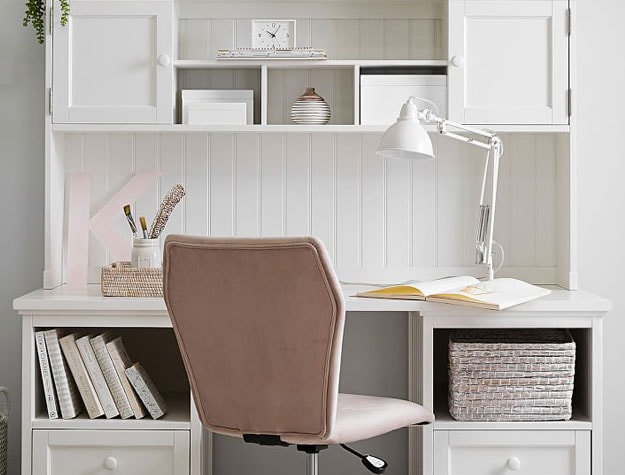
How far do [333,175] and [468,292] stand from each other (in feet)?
2.49

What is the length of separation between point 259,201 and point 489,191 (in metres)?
0.78

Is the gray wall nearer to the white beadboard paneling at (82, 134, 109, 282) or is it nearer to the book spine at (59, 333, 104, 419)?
the white beadboard paneling at (82, 134, 109, 282)

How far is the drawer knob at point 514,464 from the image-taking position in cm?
249

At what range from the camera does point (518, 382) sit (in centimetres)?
250

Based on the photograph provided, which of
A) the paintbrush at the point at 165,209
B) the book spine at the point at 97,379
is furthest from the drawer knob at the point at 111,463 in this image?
the paintbrush at the point at 165,209

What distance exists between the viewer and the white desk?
98.2 inches

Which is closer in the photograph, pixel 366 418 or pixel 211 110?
pixel 366 418

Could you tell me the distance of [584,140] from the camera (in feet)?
10.0

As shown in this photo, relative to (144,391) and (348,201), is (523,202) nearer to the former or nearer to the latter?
(348,201)

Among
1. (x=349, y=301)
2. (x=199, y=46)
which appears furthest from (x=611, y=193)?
(x=199, y=46)

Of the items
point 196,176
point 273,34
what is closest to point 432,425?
point 196,176

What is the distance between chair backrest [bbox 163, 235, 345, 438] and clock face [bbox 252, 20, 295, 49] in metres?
1.03

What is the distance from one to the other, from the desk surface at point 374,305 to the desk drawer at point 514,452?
0.34 metres

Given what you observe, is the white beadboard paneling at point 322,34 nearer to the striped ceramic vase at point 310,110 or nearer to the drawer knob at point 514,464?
the striped ceramic vase at point 310,110
